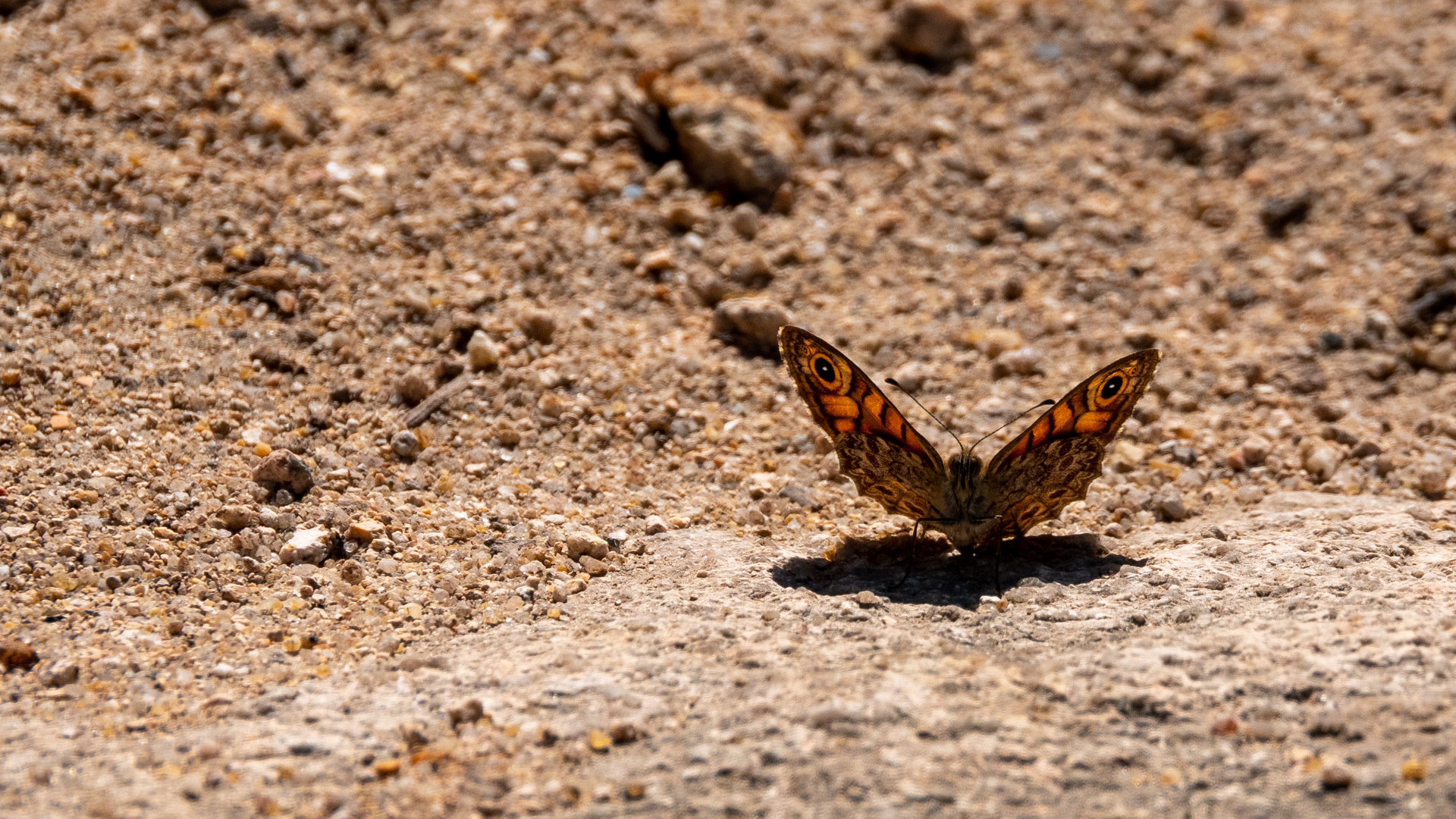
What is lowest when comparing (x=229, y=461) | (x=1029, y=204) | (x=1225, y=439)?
(x=229, y=461)

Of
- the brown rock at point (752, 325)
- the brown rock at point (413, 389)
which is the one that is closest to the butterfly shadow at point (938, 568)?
the brown rock at point (752, 325)

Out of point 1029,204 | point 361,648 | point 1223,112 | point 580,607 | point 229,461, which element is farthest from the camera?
point 1223,112

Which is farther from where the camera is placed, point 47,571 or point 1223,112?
point 1223,112

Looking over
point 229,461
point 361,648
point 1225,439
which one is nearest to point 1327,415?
point 1225,439

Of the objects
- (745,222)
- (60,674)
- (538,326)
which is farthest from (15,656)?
(745,222)

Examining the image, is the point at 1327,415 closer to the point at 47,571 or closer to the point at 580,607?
the point at 580,607

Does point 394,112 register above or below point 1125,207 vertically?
below

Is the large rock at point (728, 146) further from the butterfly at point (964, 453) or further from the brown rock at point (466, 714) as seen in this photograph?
the brown rock at point (466, 714)

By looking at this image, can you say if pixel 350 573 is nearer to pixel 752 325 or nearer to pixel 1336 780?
pixel 752 325
